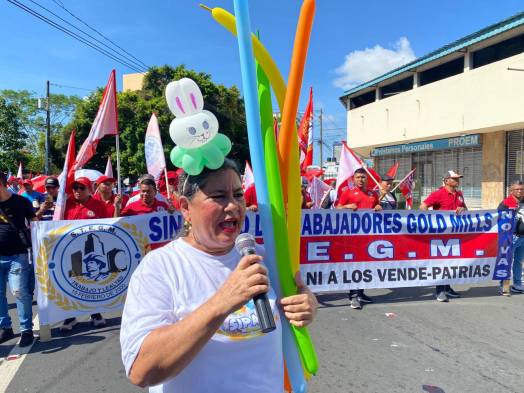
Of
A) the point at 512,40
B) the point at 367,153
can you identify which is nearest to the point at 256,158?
the point at 512,40

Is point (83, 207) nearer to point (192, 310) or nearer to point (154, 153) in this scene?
point (154, 153)

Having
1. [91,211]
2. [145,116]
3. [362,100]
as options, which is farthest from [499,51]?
[145,116]

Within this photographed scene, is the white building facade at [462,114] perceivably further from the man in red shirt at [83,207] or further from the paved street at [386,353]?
the man in red shirt at [83,207]

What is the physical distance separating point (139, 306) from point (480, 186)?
1939 centimetres

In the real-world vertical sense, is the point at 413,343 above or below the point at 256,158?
below

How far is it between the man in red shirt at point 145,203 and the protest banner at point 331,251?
17.1 inches

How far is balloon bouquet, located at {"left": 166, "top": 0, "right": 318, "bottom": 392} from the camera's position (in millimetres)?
1357

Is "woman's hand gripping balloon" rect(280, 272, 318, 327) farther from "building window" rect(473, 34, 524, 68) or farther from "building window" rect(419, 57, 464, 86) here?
"building window" rect(419, 57, 464, 86)

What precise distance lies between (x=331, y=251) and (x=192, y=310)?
15.5 feet

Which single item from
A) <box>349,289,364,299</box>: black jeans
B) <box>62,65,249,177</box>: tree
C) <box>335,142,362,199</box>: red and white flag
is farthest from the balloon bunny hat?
<box>62,65,249,177</box>: tree

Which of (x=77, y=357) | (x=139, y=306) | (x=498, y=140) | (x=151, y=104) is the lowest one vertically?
(x=77, y=357)

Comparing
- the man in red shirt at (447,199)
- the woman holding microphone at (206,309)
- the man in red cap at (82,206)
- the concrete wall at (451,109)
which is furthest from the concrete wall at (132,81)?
Answer: the woman holding microphone at (206,309)

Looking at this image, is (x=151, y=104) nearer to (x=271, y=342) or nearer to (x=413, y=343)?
(x=413, y=343)

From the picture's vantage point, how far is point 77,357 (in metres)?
4.16
